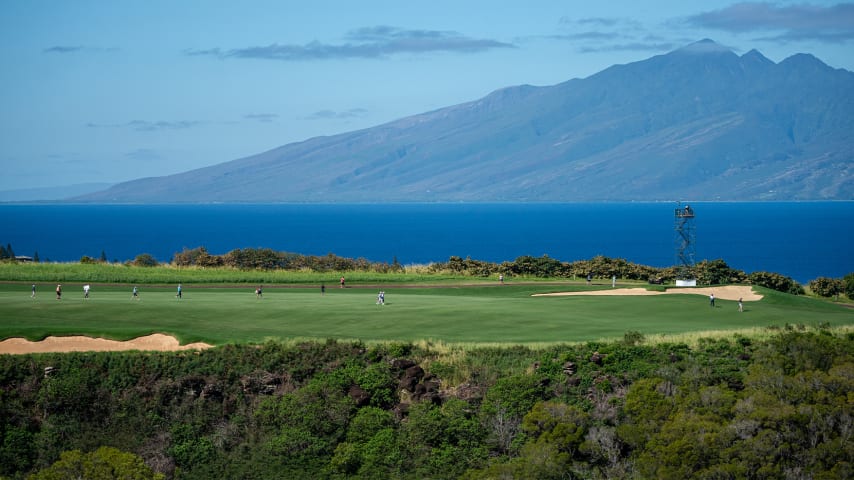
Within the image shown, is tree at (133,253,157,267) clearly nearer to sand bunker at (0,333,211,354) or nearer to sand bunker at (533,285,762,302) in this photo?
sand bunker at (533,285,762,302)

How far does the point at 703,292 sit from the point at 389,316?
776 inches

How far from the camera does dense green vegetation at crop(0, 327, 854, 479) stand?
2917 cm

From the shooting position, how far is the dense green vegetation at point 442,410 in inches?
1148

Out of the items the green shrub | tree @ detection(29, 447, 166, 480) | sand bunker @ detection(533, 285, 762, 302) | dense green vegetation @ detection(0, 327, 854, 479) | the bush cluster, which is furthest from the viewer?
the bush cluster

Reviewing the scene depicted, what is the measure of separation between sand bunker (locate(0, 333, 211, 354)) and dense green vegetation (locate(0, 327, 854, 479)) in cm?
105

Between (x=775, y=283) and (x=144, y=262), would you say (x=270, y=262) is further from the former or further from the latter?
(x=775, y=283)

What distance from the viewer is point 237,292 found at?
55531mm

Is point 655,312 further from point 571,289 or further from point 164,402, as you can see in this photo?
point 164,402

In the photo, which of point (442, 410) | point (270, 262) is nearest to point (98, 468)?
point (442, 410)

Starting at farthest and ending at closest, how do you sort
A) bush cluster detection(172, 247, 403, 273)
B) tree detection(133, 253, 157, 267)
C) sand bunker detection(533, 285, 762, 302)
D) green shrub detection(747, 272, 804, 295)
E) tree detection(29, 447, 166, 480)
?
1. tree detection(133, 253, 157, 267)
2. bush cluster detection(172, 247, 403, 273)
3. green shrub detection(747, 272, 804, 295)
4. sand bunker detection(533, 285, 762, 302)
5. tree detection(29, 447, 166, 480)

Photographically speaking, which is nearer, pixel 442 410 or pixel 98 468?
pixel 98 468

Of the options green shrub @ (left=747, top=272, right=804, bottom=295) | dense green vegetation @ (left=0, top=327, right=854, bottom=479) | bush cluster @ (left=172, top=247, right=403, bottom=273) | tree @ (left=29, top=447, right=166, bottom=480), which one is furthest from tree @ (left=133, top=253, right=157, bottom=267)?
tree @ (left=29, top=447, right=166, bottom=480)

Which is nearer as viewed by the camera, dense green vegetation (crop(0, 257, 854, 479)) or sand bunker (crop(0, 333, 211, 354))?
dense green vegetation (crop(0, 257, 854, 479))

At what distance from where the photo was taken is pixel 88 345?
3638 cm
